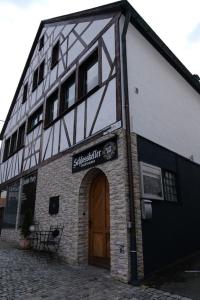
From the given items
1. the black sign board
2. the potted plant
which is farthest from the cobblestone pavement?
the black sign board

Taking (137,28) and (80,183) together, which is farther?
(137,28)

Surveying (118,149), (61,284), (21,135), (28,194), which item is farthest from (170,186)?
(21,135)

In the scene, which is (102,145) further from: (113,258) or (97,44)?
(97,44)

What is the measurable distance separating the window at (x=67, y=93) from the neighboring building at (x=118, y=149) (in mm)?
37

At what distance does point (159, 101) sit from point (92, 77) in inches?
85.4

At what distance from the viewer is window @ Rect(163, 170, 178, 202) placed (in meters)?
6.30

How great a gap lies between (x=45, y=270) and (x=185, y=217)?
3.99 meters

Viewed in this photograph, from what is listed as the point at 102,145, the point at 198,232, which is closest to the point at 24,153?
the point at 102,145

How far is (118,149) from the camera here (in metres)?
5.39

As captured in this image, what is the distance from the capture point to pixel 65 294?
3961 millimetres

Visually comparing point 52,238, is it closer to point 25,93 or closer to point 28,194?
point 28,194

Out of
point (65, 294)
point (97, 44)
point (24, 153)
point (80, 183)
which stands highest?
point (97, 44)

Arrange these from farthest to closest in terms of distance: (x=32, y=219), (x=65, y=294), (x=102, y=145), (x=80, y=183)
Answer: (x=32, y=219), (x=80, y=183), (x=102, y=145), (x=65, y=294)

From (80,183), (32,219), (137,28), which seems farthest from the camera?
(32,219)
